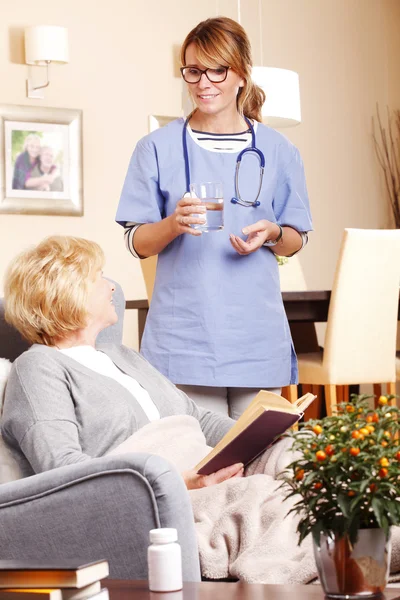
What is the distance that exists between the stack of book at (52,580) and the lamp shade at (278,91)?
11.2ft

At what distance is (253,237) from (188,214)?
197mm

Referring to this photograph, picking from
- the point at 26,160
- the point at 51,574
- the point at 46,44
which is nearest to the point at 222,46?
the point at 51,574

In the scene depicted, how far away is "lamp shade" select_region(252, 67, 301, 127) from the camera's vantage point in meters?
4.29

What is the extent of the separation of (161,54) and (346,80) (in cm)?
127

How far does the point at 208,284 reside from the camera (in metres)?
2.46

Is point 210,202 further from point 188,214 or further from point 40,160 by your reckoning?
point 40,160

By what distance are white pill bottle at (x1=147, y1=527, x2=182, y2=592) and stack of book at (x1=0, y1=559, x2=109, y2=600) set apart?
80 mm

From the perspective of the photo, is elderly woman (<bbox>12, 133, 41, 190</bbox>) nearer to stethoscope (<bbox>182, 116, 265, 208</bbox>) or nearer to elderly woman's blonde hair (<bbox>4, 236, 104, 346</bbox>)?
stethoscope (<bbox>182, 116, 265, 208</bbox>)

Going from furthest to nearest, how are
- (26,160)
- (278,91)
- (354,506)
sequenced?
(26,160)
(278,91)
(354,506)

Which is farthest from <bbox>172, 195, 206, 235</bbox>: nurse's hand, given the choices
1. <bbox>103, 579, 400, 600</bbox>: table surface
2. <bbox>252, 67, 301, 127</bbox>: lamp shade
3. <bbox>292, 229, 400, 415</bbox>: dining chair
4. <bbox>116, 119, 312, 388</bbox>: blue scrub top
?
<bbox>252, 67, 301, 127</bbox>: lamp shade

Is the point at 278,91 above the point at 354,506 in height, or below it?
above

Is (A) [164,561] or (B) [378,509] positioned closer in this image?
(B) [378,509]

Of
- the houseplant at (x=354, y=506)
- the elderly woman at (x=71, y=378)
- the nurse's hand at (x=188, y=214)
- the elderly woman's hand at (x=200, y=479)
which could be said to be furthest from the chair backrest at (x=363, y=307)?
the houseplant at (x=354, y=506)

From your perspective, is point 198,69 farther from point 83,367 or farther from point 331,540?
point 331,540
